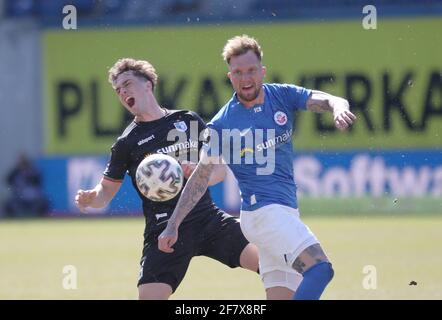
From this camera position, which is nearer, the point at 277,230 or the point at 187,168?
the point at 277,230

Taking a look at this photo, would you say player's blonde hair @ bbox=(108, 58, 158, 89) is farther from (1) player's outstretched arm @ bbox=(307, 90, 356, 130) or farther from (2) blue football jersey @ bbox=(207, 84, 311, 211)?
(1) player's outstretched arm @ bbox=(307, 90, 356, 130)

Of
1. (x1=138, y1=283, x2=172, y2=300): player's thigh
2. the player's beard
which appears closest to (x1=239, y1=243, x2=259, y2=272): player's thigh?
(x1=138, y1=283, x2=172, y2=300): player's thigh

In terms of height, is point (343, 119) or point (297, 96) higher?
point (297, 96)

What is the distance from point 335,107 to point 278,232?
2.92ft

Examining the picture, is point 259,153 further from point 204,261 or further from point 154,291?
point 204,261

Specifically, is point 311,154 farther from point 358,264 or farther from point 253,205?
point 253,205

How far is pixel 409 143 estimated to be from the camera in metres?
22.2

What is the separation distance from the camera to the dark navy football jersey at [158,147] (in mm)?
7895

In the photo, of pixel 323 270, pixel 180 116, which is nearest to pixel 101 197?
pixel 180 116

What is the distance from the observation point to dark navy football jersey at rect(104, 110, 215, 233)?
7.89 metres

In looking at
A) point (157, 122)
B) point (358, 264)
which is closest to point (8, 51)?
point (358, 264)

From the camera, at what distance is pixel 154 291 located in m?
7.58

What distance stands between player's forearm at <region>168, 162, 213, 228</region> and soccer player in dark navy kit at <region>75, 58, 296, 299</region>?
47 cm

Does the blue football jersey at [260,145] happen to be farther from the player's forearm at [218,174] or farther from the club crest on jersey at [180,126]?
the club crest on jersey at [180,126]
